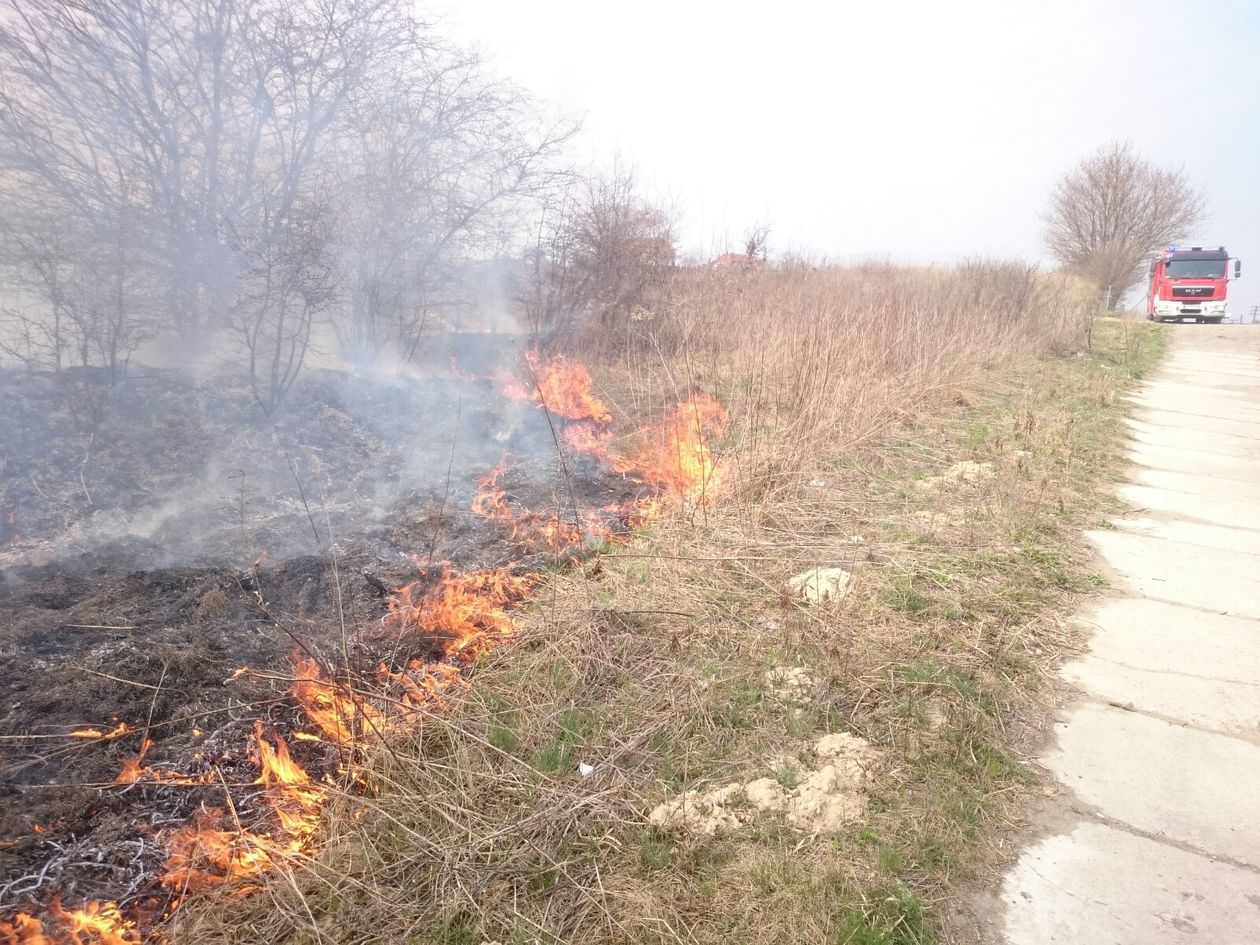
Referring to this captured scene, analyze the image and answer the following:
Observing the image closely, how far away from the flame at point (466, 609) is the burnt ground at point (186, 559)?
5.1 inches

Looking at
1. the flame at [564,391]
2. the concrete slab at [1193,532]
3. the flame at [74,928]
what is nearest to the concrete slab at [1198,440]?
the concrete slab at [1193,532]

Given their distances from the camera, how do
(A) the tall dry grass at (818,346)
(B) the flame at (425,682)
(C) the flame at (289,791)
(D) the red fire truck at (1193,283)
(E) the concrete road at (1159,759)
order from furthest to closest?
(D) the red fire truck at (1193,283), (A) the tall dry grass at (818,346), (B) the flame at (425,682), (C) the flame at (289,791), (E) the concrete road at (1159,759)

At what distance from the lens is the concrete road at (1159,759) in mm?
2152

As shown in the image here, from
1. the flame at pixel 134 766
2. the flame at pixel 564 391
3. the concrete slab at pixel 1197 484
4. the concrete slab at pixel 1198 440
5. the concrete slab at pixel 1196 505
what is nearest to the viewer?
the flame at pixel 134 766

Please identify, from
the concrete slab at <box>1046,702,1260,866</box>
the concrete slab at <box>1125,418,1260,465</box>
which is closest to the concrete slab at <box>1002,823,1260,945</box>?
the concrete slab at <box>1046,702,1260,866</box>

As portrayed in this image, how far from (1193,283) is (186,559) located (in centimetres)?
2852

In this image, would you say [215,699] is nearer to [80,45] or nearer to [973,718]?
[973,718]

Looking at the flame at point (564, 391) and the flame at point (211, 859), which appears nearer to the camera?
the flame at point (211, 859)

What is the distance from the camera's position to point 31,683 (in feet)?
10.0

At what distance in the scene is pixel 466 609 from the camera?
395 cm

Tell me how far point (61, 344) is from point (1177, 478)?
9.86m

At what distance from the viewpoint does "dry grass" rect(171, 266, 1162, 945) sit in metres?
2.15

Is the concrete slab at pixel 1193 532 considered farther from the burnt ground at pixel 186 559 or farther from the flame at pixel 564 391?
the flame at pixel 564 391

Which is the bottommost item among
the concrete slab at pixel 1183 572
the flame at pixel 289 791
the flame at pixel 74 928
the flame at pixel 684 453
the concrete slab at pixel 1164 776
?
the concrete slab at pixel 1164 776
